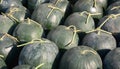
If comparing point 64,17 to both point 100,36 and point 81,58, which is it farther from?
point 81,58

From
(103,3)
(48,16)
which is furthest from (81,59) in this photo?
(103,3)

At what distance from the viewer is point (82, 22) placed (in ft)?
15.5

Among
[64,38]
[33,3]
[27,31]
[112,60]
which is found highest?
[33,3]

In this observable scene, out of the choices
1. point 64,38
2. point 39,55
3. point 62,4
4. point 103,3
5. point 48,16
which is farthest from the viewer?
point 103,3

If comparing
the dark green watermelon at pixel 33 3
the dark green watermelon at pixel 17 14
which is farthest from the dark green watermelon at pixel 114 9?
the dark green watermelon at pixel 17 14

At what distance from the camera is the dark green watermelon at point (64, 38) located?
4344 mm

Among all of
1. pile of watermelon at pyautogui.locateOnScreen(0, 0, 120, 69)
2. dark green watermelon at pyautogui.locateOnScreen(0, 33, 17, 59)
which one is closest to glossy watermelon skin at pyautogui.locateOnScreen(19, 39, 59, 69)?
pile of watermelon at pyautogui.locateOnScreen(0, 0, 120, 69)

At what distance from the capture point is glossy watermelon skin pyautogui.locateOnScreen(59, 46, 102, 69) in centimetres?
369

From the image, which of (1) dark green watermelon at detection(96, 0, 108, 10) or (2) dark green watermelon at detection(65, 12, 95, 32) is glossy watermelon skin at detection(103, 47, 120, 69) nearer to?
(2) dark green watermelon at detection(65, 12, 95, 32)

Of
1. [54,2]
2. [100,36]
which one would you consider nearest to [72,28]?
[100,36]

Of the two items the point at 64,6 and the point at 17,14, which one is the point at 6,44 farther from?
the point at 64,6

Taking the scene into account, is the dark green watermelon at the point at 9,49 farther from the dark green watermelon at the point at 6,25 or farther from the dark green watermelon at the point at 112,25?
the dark green watermelon at the point at 112,25

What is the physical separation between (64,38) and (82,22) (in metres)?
0.53

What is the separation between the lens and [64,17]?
206 inches
